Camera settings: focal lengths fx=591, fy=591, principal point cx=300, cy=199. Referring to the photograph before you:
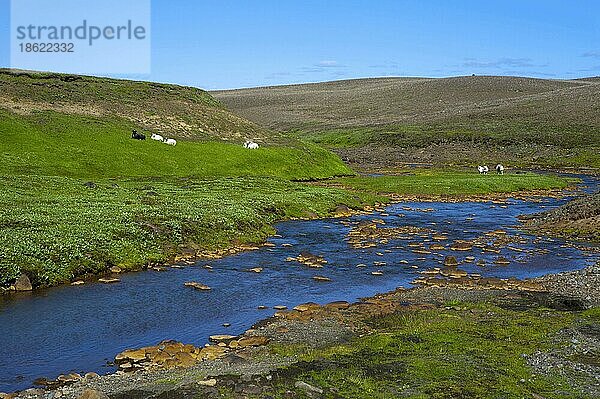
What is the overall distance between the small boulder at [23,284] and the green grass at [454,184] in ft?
163

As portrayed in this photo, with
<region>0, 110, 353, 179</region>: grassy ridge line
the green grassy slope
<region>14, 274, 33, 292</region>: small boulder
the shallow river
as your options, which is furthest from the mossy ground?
<region>0, 110, 353, 179</region>: grassy ridge line

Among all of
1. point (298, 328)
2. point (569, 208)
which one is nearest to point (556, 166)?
point (569, 208)

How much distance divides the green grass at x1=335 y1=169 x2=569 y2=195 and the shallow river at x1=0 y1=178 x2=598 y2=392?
26.0 metres

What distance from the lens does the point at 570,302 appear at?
26.2 meters

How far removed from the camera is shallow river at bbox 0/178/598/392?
2067cm

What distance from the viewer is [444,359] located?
18.7 m

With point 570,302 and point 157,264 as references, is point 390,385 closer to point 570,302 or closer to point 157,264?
point 570,302

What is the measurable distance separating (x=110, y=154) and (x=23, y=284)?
4112 centimetres

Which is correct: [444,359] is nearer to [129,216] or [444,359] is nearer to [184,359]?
[184,359]

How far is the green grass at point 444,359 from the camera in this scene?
1630 centimetres

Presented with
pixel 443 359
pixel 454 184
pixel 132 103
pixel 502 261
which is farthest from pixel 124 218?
pixel 132 103

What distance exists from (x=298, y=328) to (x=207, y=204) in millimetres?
25372

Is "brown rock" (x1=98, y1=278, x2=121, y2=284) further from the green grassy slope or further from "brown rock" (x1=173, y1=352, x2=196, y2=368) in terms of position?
"brown rock" (x1=173, y1=352, x2=196, y2=368)

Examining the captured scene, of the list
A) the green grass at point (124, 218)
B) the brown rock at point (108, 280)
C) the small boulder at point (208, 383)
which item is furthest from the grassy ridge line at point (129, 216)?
the small boulder at point (208, 383)
